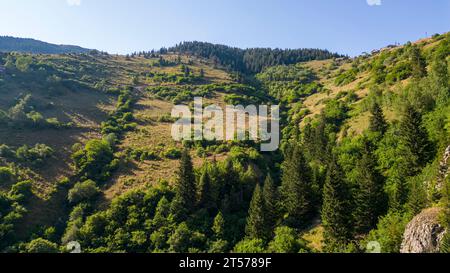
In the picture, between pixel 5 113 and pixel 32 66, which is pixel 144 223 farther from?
pixel 32 66

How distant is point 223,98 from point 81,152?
62.9m

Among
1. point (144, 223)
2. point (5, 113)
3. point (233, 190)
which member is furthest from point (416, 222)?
point (5, 113)

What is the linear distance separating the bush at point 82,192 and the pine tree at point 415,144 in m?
54.3

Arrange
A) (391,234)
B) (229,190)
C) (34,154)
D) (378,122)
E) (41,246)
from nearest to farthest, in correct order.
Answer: (391,234), (41,246), (378,122), (229,190), (34,154)

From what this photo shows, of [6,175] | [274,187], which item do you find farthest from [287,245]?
[6,175]

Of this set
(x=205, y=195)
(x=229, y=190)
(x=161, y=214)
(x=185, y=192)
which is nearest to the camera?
(x=161, y=214)

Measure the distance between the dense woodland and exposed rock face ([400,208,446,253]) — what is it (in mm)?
1036

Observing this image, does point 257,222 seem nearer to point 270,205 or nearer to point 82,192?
point 270,205

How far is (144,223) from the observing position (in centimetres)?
4722

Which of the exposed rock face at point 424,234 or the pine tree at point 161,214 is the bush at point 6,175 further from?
the exposed rock face at point 424,234

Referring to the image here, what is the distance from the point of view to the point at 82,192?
5359 centimetres

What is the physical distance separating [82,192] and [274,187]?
36.3m

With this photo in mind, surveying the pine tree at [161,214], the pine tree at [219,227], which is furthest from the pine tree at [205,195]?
the pine tree at [161,214]

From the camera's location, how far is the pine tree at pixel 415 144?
38812mm
